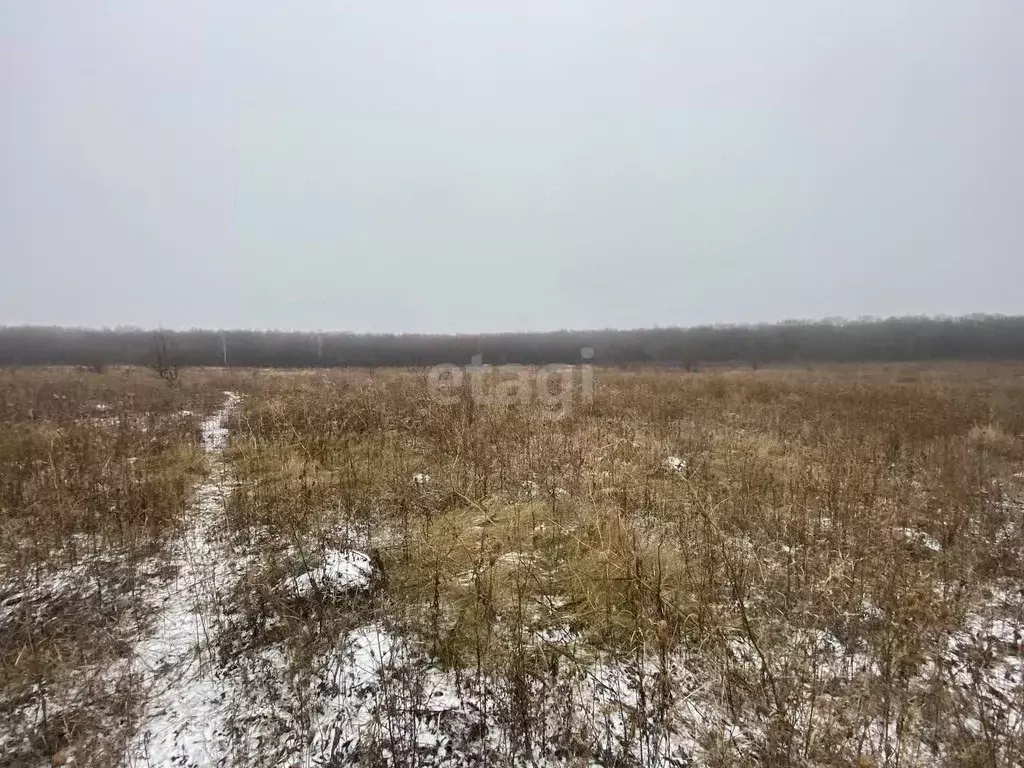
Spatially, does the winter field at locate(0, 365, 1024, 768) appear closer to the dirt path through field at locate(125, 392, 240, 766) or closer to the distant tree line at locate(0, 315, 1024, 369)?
the dirt path through field at locate(125, 392, 240, 766)

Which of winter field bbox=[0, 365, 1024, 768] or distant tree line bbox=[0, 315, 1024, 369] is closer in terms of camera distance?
winter field bbox=[0, 365, 1024, 768]

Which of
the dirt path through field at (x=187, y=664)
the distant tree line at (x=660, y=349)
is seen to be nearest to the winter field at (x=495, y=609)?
the dirt path through field at (x=187, y=664)

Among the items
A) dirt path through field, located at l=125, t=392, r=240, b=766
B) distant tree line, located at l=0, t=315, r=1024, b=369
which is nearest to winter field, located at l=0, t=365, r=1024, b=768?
dirt path through field, located at l=125, t=392, r=240, b=766

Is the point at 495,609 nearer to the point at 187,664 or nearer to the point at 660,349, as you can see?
the point at 187,664

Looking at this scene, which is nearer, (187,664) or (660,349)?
(187,664)

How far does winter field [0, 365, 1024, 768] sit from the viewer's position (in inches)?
78.2

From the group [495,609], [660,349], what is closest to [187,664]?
[495,609]

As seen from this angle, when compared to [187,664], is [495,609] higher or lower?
higher

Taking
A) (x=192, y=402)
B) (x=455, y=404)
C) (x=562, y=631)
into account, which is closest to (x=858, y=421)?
(x=455, y=404)

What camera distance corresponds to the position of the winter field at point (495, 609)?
1985 millimetres

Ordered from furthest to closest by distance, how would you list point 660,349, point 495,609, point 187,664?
point 660,349 < point 495,609 < point 187,664

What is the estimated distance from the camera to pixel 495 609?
8.61 ft

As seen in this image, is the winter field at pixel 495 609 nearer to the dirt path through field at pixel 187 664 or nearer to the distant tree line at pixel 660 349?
the dirt path through field at pixel 187 664

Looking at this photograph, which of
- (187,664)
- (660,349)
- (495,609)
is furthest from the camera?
(660,349)
